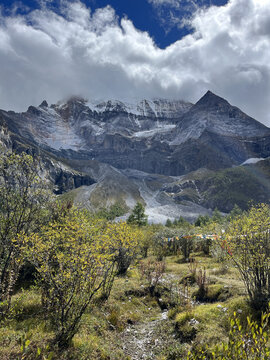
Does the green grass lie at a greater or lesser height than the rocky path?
greater

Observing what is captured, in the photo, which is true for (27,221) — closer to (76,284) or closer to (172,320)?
(76,284)

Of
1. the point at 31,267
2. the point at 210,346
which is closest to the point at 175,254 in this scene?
the point at 31,267

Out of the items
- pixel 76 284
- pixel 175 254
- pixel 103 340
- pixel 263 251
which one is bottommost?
pixel 175 254

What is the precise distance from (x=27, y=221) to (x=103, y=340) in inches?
282

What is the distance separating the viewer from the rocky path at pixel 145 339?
33.1 feet

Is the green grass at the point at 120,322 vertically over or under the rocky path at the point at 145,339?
over

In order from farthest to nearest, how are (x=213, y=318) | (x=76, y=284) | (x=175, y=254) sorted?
(x=175, y=254), (x=213, y=318), (x=76, y=284)

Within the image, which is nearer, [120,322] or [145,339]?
[145,339]

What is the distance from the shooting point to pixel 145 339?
11.3 m

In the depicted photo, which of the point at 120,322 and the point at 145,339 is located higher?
the point at 120,322

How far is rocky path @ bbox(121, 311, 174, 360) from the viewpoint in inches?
397

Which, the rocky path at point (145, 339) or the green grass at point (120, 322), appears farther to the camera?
the rocky path at point (145, 339)

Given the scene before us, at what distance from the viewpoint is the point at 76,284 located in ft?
31.0

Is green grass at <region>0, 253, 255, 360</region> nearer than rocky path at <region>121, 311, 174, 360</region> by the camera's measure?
Yes
